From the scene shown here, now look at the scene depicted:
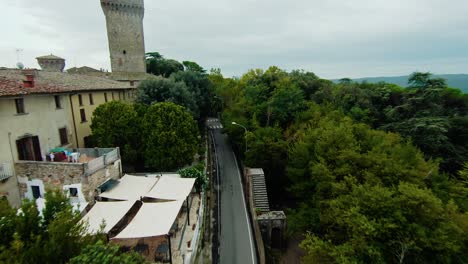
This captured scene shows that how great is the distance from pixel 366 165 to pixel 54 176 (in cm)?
2079

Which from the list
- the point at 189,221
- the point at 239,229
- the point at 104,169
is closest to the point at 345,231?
the point at 239,229

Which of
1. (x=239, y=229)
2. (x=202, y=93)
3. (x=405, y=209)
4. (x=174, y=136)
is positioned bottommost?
(x=239, y=229)

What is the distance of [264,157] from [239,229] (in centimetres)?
822

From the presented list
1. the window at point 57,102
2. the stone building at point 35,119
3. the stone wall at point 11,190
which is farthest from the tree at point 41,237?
the window at point 57,102

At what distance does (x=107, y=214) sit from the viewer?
45.7ft

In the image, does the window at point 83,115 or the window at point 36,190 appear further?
the window at point 83,115

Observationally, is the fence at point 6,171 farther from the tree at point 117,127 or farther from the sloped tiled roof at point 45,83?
the tree at point 117,127

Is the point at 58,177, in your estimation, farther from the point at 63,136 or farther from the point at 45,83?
the point at 45,83

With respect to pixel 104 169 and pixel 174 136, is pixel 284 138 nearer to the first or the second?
pixel 174 136

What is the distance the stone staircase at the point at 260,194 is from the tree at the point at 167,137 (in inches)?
265

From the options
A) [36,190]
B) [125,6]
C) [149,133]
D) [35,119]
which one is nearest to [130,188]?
[36,190]

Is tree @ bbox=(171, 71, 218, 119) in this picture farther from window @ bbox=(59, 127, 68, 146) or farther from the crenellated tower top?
window @ bbox=(59, 127, 68, 146)

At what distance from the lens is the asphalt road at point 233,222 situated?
17156 mm

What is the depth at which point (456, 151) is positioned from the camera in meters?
26.1
